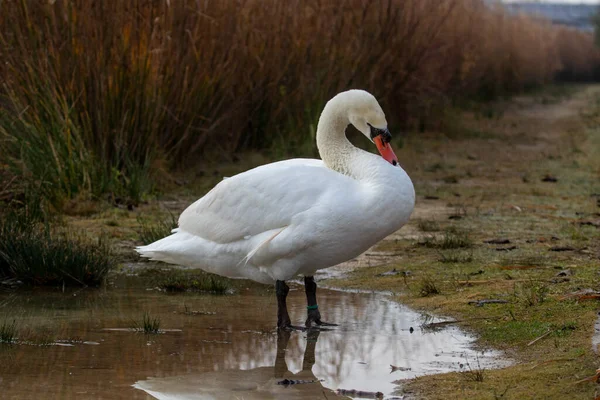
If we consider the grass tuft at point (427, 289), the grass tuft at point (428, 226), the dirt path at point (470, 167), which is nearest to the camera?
the grass tuft at point (427, 289)

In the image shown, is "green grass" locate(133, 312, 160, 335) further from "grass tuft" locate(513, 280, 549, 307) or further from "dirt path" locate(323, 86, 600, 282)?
"dirt path" locate(323, 86, 600, 282)

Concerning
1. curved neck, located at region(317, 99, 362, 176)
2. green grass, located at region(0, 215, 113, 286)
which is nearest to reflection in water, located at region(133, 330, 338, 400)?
curved neck, located at region(317, 99, 362, 176)

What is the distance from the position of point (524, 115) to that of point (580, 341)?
21419mm

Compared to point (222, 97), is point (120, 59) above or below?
above

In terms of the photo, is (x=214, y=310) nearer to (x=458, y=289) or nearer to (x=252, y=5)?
(x=458, y=289)

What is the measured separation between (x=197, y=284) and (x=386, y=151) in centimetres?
153

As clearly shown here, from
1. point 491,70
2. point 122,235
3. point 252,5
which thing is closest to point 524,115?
point 491,70

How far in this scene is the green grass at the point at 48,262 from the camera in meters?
6.27

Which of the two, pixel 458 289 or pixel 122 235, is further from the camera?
pixel 122 235

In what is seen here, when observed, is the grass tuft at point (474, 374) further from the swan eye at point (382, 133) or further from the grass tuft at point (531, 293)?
the swan eye at point (382, 133)

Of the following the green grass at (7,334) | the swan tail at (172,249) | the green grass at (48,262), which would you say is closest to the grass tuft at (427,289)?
the swan tail at (172,249)

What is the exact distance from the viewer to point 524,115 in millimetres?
25531

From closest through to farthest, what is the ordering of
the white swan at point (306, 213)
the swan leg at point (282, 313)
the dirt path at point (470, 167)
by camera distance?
the white swan at point (306, 213) → the swan leg at point (282, 313) → the dirt path at point (470, 167)

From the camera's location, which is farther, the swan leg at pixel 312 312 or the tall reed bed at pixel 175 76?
the tall reed bed at pixel 175 76
